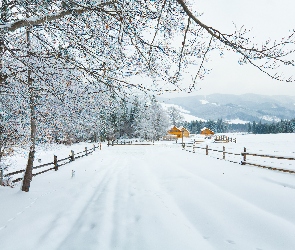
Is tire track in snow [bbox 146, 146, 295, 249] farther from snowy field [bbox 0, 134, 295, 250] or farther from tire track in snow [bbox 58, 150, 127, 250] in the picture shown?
tire track in snow [bbox 58, 150, 127, 250]

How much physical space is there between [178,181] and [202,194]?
2.13 metres

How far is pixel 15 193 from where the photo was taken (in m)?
8.30

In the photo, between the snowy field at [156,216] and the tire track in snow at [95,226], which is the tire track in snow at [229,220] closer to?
the snowy field at [156,216]

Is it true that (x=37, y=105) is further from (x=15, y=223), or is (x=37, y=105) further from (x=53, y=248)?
(x=53, y=248)

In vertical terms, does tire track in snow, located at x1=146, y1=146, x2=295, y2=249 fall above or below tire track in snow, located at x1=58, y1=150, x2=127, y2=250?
above

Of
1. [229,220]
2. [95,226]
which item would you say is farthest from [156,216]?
[229,220]

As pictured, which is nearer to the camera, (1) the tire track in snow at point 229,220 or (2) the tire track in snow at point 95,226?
(1) the tire track in snow at point 229,220

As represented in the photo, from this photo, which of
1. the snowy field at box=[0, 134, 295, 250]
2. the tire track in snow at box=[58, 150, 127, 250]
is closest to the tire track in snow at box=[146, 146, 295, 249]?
the snowy field at box=[0, 134, 295, 250]

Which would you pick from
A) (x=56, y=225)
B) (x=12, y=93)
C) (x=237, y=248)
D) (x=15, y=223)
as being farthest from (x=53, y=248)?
(x=12, y=93)

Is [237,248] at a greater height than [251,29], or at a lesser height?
lesser

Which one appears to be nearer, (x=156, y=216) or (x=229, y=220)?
→ (x=229, y=220)

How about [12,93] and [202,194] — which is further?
[202,194]

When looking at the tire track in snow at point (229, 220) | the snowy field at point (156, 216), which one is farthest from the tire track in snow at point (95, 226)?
the tire track in snow at point (229, 220)

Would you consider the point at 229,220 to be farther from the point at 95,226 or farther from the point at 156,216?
the point at 95,226
